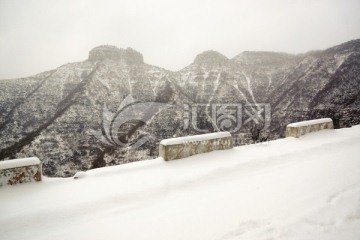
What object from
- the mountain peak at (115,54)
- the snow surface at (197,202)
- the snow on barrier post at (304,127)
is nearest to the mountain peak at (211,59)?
the mountain peak at (115,54)

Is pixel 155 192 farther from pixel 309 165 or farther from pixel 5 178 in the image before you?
pixel 309 165

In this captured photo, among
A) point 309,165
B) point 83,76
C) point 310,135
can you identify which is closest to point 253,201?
point 309,165

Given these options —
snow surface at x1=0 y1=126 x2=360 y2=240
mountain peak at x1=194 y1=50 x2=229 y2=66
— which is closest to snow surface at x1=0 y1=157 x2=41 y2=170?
snow surface at x1=0 y1=126 x2=360 y2=240

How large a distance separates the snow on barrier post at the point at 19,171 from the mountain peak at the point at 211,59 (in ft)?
238

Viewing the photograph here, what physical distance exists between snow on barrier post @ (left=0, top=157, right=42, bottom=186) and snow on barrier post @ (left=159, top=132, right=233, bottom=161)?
8.43 feet

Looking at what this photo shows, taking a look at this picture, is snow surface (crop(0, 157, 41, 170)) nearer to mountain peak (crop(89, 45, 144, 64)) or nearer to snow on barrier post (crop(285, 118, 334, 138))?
snow on barrier post (crop(285, 118, 334, 138))

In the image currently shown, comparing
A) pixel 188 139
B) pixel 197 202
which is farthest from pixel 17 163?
pixel 188 139

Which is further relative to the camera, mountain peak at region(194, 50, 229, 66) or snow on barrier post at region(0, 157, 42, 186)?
mountain peak at region(194, 50, 229, 66)

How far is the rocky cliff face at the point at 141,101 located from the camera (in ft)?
129

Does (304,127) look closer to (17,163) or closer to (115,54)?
(17,163)

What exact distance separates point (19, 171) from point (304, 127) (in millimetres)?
7737

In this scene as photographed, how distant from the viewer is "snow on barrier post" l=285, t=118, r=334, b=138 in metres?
7.45

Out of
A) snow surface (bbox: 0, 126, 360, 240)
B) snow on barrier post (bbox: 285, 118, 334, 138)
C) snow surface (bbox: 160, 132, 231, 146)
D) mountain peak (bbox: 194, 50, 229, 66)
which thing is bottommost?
snow surface (bbox: 0, 126, 360, 240)

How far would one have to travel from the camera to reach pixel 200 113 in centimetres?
5528
